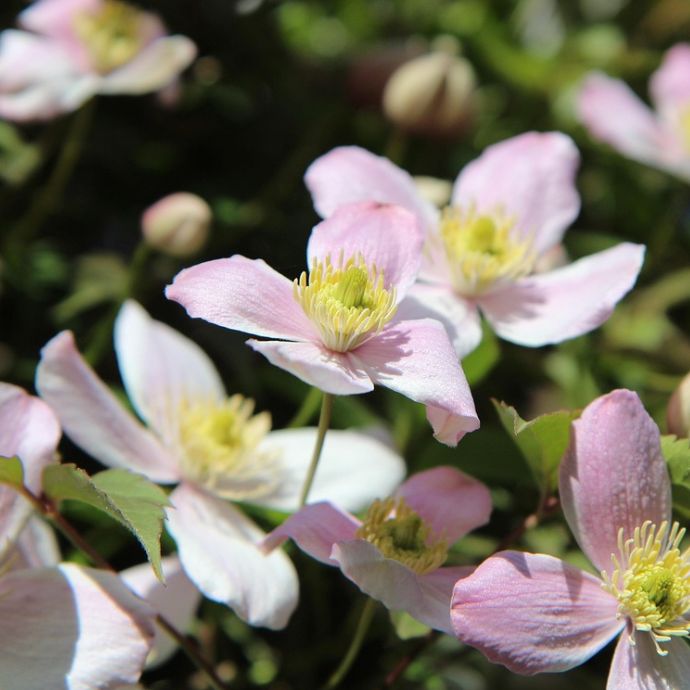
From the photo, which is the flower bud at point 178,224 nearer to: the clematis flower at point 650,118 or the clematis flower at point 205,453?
the clematis flower at point 205,453

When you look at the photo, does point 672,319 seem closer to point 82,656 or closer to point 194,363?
point 194,363

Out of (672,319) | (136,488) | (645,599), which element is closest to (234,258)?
(136,488)

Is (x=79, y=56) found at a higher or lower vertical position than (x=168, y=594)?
higher

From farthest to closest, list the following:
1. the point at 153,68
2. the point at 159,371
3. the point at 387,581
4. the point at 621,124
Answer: the point at 621,124 → the point at 153,68 → the point at 159,371 → the point at 387,581

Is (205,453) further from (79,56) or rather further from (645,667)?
(79,56)

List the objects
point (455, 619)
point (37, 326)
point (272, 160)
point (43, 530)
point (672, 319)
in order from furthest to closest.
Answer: point (672, 319)
point (272, 160)
point (37, 326)
point (43, 530)
point (455, 619)

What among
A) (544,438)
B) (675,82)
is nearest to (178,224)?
(544,438)
